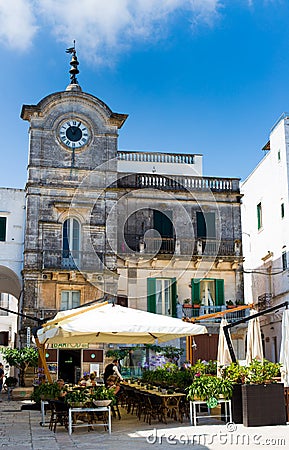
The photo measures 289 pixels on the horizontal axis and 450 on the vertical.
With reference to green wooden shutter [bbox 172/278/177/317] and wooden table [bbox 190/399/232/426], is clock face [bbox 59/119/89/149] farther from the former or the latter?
wooden table [bbox 190/399/232/426]

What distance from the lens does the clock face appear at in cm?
2825

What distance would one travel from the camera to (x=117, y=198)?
28203 millimetres

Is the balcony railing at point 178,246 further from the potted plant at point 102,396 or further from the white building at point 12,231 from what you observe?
the potted plant at point 102,396

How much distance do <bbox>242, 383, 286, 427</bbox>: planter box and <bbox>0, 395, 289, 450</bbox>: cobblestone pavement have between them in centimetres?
20

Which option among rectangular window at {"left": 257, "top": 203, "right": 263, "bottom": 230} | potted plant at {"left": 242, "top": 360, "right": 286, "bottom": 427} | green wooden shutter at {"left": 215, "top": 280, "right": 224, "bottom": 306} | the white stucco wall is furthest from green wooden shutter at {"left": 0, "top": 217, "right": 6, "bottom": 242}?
potted plant at {"left": 242, "top": 360, "right": 286, "bottom": 427}

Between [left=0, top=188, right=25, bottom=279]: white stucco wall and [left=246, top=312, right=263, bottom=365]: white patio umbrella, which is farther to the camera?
[left=0, top=188, right=25, bottom=279]: white stucco wall

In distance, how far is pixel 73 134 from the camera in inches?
1119

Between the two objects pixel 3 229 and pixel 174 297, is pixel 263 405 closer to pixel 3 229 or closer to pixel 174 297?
pixel 174 297

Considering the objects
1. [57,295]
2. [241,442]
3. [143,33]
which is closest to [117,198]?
[57,295]

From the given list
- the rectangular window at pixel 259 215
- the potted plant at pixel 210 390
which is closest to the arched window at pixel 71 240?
the rectangular window at pixel 259 215

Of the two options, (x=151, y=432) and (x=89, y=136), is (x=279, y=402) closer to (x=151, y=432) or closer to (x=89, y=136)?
(x=151, y=432)

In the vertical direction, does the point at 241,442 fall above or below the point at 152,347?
below

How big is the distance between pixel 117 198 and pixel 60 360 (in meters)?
7.59

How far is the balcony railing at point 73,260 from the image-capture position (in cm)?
2669
